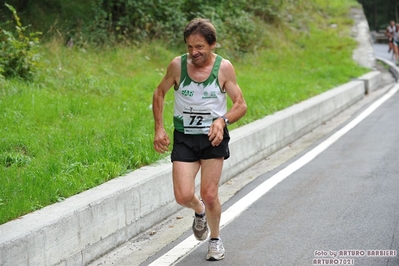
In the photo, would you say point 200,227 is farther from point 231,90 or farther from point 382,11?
point 382,11

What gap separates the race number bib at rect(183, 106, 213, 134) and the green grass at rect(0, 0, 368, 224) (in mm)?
1340

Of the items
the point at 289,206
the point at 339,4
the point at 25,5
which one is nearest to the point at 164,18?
the point at 25,5

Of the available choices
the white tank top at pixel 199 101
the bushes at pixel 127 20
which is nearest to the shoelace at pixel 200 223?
the white tank top at pixel 199 101

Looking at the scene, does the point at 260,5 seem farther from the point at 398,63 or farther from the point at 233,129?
the point at 233,129

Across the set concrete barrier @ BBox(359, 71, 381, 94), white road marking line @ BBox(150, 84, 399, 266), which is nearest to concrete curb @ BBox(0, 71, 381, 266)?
white road marking line @ BBox(150, 84, 399, 266)

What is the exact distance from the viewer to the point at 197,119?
20.6ft

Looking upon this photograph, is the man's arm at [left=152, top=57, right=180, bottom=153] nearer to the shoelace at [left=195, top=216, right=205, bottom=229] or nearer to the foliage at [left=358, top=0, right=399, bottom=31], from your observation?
the shoelace at [left=195, top=216, right=205, bottom=229]

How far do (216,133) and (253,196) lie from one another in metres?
3.02

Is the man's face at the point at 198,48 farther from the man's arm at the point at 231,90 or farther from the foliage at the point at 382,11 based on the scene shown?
the foliage at the point at 382,11

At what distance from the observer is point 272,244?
6.83 metres

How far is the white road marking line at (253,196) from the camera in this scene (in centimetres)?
659

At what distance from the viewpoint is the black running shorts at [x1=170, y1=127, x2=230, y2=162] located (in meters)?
6.30

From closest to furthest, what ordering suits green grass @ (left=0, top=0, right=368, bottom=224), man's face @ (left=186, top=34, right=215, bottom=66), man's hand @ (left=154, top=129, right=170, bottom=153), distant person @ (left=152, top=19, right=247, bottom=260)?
man's face @ (left=186, top=34, right=215, bottom=66) < distant person @ (left=152, top=19, right=247, bottom=260) < man's hand @ (left=154, top=129, right=170, bottom=153) < green grass @ (left=0, top=0, right=368, bottom=224)

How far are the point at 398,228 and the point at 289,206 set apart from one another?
1414mm
